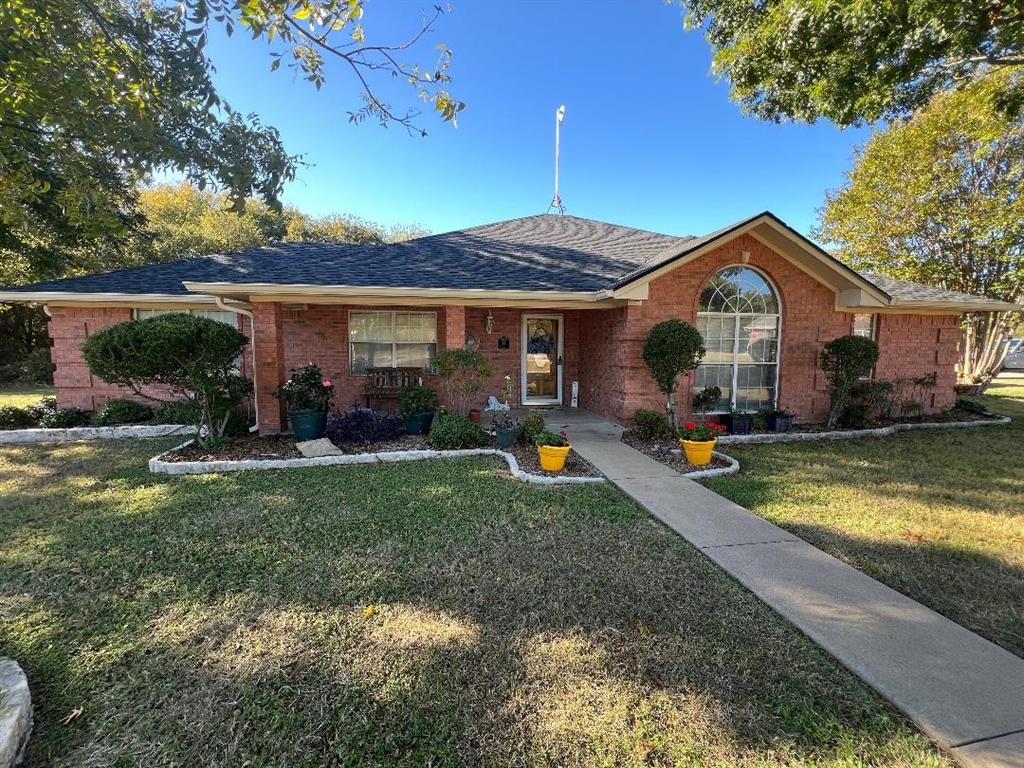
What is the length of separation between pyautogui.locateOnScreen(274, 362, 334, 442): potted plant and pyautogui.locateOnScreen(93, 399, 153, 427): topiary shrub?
362 cm

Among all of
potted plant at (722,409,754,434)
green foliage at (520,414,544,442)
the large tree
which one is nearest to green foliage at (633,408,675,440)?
potted plant at (722,409,754,434)

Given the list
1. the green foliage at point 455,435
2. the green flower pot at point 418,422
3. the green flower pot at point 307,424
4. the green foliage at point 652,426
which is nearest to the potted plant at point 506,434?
the green foliage at point 455,435

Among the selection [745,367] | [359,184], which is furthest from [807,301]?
[359,184]

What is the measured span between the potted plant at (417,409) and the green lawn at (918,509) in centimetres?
491

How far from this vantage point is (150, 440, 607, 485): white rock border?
233 inches

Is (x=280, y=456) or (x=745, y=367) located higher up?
(x=745, y=367)

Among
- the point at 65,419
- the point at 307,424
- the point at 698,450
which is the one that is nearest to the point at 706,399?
the point at 698,450

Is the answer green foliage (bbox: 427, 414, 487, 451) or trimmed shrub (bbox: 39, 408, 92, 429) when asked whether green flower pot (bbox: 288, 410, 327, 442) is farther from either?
trimmed shrub (bbox: 39, 408, 92, 429)

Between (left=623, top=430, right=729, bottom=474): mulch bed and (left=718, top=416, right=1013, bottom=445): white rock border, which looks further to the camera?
(left=718, top=416, right=1013, bottom=445): white rock border

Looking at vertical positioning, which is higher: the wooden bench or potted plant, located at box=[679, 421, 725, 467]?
the wooden bench

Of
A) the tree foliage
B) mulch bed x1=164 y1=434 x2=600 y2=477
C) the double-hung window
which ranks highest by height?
the tree foliage

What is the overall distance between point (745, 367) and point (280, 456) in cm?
877

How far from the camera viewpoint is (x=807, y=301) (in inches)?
360

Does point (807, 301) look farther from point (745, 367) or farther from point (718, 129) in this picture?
point (718, 129)
